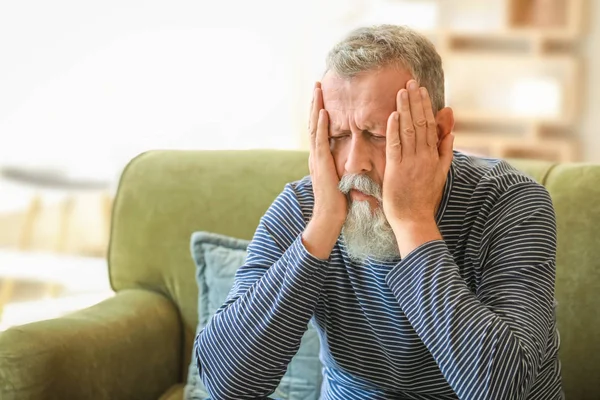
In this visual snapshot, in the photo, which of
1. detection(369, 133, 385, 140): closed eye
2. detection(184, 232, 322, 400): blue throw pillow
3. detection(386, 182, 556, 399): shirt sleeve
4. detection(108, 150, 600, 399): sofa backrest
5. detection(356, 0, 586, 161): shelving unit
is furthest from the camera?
detection(356, 0, 586, 161): shelving unit

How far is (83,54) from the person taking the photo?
4.80 meters

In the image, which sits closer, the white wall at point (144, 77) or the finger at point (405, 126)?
the finger at point (405, 126)

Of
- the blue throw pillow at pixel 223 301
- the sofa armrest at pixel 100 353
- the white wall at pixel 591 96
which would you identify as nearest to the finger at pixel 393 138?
the blue throw pillow at pixel 223 301

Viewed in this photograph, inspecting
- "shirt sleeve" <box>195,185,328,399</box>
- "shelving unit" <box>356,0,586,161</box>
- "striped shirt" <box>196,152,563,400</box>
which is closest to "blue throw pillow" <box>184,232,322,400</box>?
"striped shirt" <box>196,152,563,400</box>

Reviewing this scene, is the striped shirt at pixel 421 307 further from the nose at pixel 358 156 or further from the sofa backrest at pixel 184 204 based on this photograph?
the sofa backrest at pixel 184 204

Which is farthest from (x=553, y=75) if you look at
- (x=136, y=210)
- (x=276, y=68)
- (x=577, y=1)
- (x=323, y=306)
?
(x=323, y=306)

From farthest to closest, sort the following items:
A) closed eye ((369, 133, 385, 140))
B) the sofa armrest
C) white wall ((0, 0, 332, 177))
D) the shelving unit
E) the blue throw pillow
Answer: white wall ((0, 0, 332, 177)), the shelving unit, the blue throw pillow, the sofa armrest, closed eye ((369, 133, 385, 140))

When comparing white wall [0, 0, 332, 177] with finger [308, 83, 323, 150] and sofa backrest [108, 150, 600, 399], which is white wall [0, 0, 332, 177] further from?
finger [308, 83, 323, 150]

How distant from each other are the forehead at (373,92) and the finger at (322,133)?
0.12 ft

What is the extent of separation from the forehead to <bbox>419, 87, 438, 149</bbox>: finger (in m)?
0.04

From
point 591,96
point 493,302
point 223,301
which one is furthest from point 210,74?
point 493,302

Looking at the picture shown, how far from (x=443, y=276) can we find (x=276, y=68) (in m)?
3.75

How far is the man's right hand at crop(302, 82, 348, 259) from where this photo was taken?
1280 millimetres

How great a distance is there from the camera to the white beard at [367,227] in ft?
4.21
